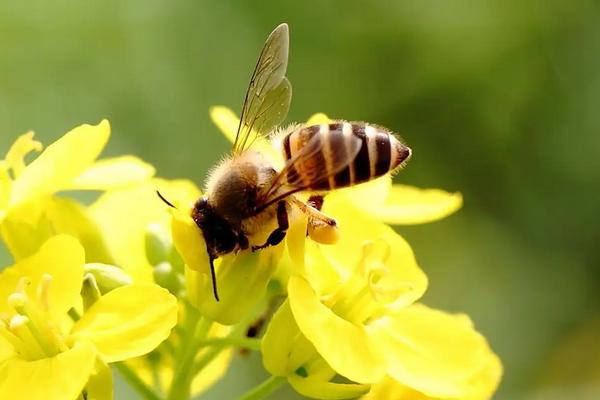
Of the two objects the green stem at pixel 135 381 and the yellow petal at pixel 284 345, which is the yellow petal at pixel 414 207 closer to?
the yellow petal at pixel 284 345

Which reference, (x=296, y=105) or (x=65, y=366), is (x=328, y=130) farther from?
(x=296, y=105)

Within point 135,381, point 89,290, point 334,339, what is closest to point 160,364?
point 135,381

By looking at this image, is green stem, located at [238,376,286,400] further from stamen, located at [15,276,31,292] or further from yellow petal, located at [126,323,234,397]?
stamen, located at [15,276,31,292]

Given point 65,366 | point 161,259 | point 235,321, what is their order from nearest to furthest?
1. point 65,366
2. point 235,321
3. point 161,259

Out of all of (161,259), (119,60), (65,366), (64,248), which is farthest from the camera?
(119,60)

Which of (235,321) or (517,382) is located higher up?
(235,321)

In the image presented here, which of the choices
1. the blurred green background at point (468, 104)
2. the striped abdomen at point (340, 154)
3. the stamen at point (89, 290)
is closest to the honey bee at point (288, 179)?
the striped abdomen at point (340, 154)

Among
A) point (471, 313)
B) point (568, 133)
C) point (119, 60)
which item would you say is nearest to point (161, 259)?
point (119, 60)

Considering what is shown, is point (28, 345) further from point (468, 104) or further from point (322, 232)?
point (468, 104)
